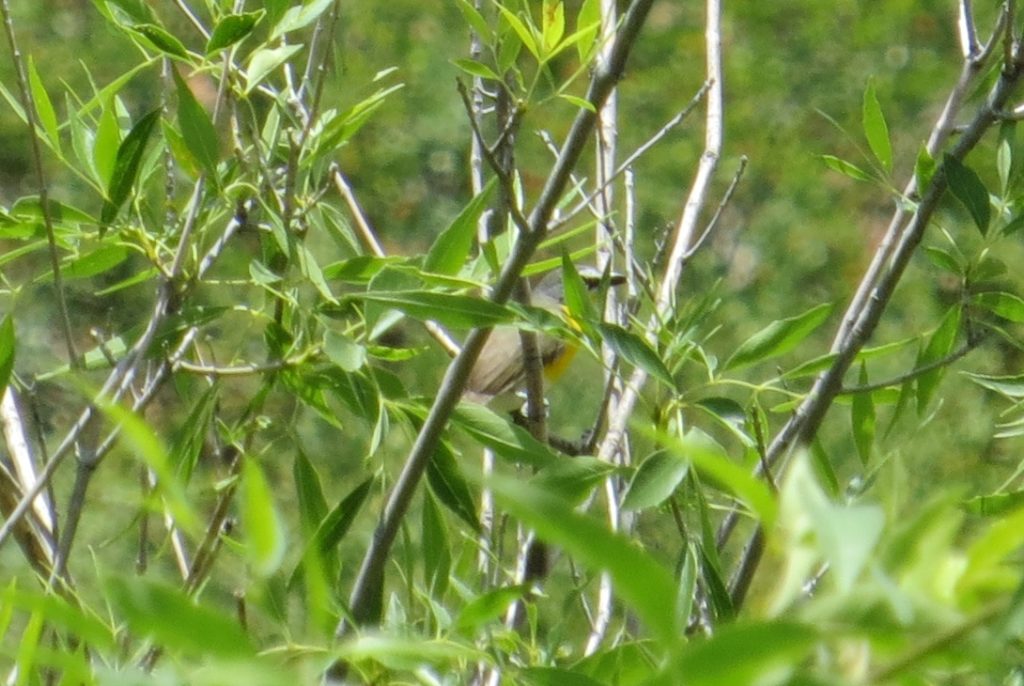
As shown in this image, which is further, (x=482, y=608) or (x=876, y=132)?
(x=876, y=132)

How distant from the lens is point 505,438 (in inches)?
41.8

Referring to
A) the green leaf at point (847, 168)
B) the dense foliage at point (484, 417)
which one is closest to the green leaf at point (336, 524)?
the dense foliage at point (484, 417)

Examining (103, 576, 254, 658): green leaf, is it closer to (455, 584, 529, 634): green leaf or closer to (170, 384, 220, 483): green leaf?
(455, 584, 529, 634): green leaf

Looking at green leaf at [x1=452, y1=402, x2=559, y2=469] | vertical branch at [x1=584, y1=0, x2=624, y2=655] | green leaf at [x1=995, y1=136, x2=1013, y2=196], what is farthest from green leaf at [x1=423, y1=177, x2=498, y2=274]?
green leaf at [x1=995, y1=136, x2=1013, y2=196]

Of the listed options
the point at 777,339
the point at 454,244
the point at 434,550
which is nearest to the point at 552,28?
the point at 454,244

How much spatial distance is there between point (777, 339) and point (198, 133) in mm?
432

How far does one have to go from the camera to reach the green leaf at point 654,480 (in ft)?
3.08

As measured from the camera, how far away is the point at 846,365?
1.06m

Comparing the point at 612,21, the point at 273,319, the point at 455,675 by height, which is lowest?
the point at 455,675

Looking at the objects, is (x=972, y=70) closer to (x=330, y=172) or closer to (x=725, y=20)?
(x=330, y=172)

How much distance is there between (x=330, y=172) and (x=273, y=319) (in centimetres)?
18

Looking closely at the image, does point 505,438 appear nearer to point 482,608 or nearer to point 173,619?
point 482,608

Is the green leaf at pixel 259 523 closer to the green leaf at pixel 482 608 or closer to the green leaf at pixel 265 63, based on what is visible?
the green leaf at pixel 482 608

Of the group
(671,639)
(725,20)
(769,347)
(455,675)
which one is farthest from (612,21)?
(725,20)
